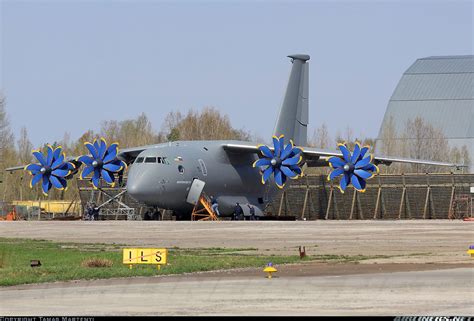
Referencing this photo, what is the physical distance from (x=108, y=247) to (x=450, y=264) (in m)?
→ 12.2

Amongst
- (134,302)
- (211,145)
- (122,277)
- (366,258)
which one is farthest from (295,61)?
(134,302)

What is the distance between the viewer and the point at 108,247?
32.8 metres

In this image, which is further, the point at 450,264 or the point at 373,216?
the point at 373,216

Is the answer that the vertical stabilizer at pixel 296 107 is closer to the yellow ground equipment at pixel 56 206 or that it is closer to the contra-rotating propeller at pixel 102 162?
the contra-rotating propeller at pixel 102 162

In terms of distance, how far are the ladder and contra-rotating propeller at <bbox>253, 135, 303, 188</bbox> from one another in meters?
3.72

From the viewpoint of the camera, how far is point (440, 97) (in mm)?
128625

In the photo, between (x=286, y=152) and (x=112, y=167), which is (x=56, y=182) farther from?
(x=286, y=152)

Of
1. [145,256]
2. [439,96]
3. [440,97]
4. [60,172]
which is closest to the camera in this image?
[145,256]

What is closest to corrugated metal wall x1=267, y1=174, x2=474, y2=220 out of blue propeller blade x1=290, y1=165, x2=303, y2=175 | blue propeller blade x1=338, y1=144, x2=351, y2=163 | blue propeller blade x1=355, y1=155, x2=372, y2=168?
blue propeller blade x1=355, y1=155, x2=372, y2=168

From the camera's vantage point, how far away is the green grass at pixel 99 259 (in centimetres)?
2242

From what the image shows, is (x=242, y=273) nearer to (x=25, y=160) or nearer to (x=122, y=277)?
(x=122, y=277)

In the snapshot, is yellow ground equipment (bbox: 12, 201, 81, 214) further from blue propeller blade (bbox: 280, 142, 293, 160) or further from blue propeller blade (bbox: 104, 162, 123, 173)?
blue propeller blade (bbox: 280, 142, 293, 160)

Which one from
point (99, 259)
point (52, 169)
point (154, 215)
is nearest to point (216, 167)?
point (154, 215)

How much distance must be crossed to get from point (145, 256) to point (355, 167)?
3970cm
